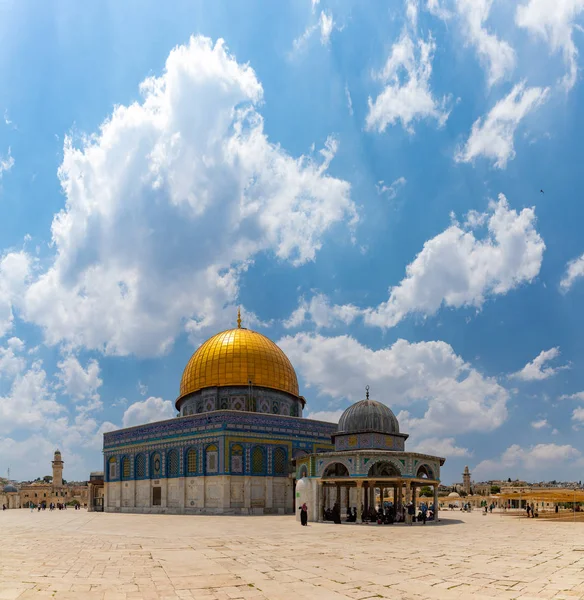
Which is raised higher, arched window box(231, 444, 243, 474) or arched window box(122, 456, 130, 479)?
arched window box(231, 444, 243, 474)

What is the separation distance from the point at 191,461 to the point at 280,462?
6241mm

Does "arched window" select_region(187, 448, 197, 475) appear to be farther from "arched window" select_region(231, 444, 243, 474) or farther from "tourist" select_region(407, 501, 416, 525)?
"tourist" select_region(407, 501, 416, 525)

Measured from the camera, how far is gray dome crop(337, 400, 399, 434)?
3322 centimetres

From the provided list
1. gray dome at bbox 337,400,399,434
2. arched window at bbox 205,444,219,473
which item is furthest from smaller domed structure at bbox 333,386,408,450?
arched window at bbox 205,444,219,473

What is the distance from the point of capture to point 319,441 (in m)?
45.5

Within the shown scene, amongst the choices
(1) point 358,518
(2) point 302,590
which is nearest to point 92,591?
(2) point 302,590

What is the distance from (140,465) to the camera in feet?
155

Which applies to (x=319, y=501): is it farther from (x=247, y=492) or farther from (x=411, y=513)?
(x=247, y=492)

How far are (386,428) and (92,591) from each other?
80.0ft

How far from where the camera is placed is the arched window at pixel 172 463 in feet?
143

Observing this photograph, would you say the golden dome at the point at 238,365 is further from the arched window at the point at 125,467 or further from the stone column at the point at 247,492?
the stone column at the point at 247,492

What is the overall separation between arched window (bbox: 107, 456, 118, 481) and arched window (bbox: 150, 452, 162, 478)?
5.29 meters

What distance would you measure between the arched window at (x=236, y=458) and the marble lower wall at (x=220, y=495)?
55cm

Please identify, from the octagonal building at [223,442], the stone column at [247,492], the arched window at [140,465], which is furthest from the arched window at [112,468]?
the stone column at [247,492]
